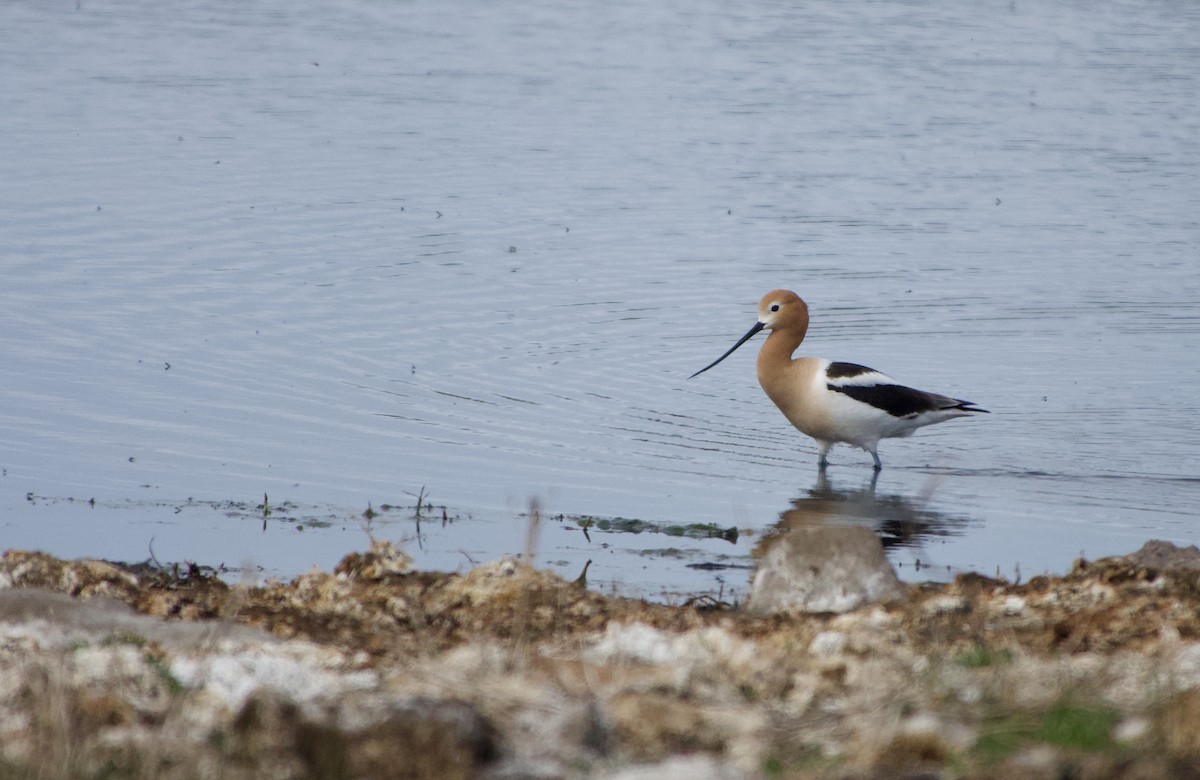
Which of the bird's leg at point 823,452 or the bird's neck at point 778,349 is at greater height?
the bird's neck at point 778,349

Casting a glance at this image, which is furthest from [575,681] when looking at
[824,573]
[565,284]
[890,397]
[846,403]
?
[565,284]

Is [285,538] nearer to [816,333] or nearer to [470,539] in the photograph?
[470,539]

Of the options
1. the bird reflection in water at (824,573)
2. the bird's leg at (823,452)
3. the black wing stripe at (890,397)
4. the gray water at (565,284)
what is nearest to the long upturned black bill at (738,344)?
the gray water at (565,284)

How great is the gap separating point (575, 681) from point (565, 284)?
35.8 ft

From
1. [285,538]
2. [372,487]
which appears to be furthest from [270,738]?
[372,487]

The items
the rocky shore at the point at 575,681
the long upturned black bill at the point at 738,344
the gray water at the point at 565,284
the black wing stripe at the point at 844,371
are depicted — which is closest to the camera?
the rocky shore at the point at 575,681

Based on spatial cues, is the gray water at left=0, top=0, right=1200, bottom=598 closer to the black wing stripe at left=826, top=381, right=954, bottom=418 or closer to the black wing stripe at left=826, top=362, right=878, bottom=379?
the black wing stripe at left=826, top=381, right=954, bottom=418

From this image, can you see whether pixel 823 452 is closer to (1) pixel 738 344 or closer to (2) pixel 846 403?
(2) pixel 846 403

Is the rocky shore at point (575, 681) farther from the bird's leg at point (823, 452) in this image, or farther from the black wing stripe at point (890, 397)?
the bird's leg at point (823, 452)

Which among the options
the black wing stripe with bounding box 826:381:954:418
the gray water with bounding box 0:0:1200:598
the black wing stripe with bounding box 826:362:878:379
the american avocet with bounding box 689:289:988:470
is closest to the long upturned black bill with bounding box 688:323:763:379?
the gray water with bounding box 0:0:1200:598

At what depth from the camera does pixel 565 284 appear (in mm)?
15703

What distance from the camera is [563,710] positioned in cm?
430

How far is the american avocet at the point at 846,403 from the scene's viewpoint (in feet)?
37.8

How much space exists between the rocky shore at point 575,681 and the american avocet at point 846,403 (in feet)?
14.3
